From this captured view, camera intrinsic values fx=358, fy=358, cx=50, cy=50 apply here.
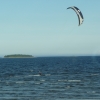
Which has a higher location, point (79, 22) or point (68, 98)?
point (79, 22)

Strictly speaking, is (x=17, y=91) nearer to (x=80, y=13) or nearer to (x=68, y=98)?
(x=68, y=98)

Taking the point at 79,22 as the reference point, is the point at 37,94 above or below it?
below

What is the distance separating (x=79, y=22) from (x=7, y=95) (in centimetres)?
1379

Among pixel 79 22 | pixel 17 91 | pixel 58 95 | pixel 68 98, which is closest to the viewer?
pixel 79 22

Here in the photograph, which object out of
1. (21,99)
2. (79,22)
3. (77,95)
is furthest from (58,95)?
(79,22)

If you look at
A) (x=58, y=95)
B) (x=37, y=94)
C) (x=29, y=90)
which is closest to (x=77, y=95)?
(x=58, y=95)

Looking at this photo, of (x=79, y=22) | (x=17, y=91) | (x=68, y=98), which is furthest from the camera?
(x=17, y=91)

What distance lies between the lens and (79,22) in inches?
1597

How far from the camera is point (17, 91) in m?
50.8

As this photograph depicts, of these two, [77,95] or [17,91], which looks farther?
[17,91]

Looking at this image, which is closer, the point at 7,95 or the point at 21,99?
the point at 21,99

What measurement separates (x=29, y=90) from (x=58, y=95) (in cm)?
696

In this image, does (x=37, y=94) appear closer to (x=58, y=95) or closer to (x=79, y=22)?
(x=58, y=95)

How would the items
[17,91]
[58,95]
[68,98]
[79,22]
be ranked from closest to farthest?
[79,22]
[68,98]
[58,95]
[17,91]
